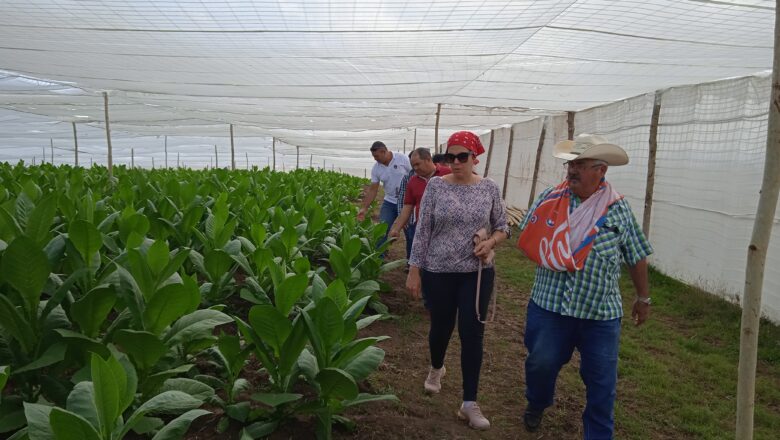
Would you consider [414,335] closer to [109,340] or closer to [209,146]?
[109,340]

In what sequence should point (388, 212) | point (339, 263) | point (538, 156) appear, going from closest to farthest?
point (339, 263) → point (388, 212) → point (538, 156)

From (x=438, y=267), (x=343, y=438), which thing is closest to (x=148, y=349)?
(x=343, y=438)

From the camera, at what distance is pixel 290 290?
2979 millimetres

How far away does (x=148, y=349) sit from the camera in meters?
2.36

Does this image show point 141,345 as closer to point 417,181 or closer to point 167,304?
point 167,304

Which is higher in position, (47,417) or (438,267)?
(438,267)

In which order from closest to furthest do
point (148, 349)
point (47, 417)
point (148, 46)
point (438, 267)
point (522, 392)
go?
point (47, 417) → point (148, 349) → point (438, 267) → point (522, 392) → point (148, 46)

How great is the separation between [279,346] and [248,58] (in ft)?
16.0

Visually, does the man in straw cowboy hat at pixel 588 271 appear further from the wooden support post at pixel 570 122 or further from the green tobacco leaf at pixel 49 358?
the wooden support post at pixel 570 122

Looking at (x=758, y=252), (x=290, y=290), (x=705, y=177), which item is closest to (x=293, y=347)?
(x=290, y=290)

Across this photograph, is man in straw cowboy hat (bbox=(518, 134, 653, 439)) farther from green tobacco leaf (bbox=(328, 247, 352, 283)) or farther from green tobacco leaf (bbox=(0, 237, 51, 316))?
green tobacco leaf (bbox=(0, 237, 51, 316))

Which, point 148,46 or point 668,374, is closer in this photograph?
point 668,374

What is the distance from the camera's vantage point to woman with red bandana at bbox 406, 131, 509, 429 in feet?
11.2

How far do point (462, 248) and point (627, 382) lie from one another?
2.13 m
